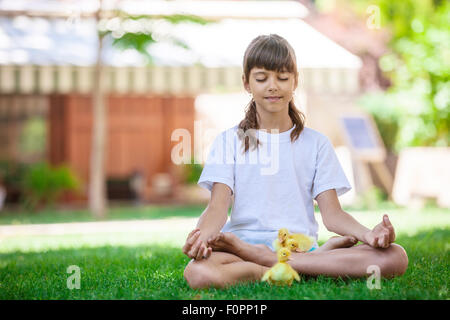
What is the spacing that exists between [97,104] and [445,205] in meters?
5.72

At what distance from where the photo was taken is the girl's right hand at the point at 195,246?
9.78ft

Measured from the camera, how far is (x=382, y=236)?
9.86 feet

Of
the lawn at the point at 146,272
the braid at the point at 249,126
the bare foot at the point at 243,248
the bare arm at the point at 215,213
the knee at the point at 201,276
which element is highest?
the braid at the point at 249,126

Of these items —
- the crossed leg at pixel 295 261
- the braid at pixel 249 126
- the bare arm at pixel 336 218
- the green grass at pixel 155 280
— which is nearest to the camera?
the green grass at pixel 155 280

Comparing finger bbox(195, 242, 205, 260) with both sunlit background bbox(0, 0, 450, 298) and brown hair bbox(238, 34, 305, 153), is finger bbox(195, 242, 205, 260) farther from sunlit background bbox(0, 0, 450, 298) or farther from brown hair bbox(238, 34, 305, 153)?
sunlit background bbox(0, 0, 450, 298)

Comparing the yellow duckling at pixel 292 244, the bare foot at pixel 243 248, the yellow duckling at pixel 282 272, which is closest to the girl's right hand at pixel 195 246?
the bare foot at pixel 243 248

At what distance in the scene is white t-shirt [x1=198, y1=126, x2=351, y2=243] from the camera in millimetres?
3424

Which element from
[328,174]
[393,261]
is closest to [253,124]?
[328,174]

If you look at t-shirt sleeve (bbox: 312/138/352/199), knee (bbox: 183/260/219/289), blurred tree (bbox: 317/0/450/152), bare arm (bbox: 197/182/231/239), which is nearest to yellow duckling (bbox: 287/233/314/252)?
t-shirt sleeve (bbox: 312/138/352/199)

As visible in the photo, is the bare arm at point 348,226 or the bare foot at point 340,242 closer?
the bare arm at point 348,226

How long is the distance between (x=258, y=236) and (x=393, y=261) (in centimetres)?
72

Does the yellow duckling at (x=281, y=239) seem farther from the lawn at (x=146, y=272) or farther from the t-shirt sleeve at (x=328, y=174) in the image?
the t-shirt sleeve at (x=328, y=174)

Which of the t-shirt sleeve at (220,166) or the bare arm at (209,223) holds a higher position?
the t-shirt sleeve at (220,166)
